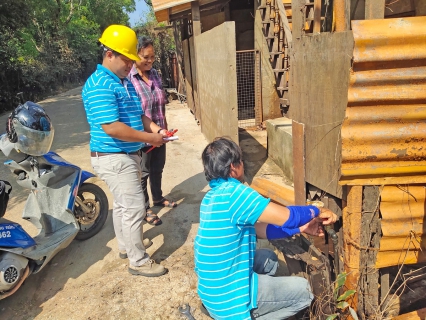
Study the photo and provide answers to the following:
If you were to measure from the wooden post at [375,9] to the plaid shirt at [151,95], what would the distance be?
8.11 ft

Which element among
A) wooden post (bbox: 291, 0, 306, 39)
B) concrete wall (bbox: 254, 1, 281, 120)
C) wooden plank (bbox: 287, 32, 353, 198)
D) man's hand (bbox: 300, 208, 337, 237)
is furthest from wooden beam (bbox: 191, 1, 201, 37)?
man's hand (bbox: 300, 208, 337, 237)

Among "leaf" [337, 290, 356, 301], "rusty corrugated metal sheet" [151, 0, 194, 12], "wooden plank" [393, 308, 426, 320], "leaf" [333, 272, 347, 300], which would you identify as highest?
"rusty corrugated metal sheet" [151, 0, 194, 12]

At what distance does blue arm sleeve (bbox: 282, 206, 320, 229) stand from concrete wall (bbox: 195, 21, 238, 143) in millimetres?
2370

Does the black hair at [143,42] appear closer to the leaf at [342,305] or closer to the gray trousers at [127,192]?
the gray trousers at [127,192]

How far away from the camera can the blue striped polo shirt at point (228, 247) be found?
1.89 m

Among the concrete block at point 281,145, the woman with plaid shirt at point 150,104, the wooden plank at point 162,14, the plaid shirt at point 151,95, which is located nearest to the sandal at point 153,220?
the woman with plaid shirt at point 150,104

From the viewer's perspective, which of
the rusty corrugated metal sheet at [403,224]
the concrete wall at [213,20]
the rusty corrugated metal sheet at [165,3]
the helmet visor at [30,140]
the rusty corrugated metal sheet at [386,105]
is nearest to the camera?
the rusty corrugated metal sheet at [386,105]

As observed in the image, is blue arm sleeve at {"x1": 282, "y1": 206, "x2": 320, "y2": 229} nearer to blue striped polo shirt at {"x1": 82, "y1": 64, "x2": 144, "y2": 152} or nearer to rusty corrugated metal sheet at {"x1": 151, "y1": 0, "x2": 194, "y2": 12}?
blue striped polo shirt at {"x1": 82, "y1": 64, "x2": 144, "y2": 152}

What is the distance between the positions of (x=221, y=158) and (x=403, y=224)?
3.87 ft

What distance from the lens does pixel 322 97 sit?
2172 mm

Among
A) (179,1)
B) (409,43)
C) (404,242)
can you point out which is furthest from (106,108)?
(179,1)

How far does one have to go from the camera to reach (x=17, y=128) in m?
3.23

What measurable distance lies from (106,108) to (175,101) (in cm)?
1093

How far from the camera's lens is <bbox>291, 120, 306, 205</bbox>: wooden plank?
250 cm
